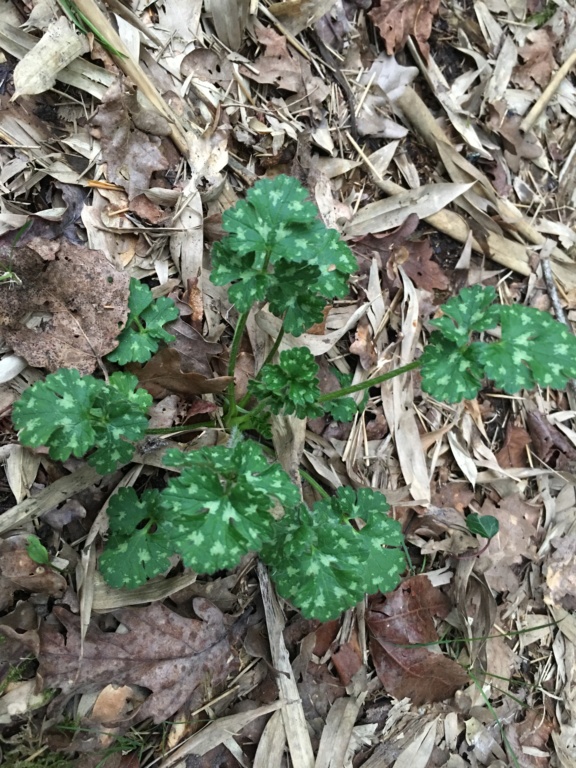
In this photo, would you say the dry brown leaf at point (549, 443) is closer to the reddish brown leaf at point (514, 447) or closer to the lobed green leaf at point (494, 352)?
the reddish brown leaf at point (514, 447)

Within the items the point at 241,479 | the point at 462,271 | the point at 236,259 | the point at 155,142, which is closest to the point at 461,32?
the point at 462,271

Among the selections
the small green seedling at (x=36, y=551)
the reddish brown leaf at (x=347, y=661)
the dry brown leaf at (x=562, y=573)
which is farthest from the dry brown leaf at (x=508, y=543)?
the small green seedling at (x=36, y=551)

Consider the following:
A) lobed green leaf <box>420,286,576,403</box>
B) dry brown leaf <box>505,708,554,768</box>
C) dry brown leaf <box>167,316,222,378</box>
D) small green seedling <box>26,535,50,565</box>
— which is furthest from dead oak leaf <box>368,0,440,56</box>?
dry brown leaf <box>505,708,554,768</box>

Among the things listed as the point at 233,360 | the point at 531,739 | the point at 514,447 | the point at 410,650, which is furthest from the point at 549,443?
the point at 233,360

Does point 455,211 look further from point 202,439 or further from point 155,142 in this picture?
point 202,439

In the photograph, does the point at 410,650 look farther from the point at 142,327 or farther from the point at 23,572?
the point at 142,327

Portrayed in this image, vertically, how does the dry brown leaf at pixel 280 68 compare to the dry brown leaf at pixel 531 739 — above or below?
above
